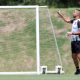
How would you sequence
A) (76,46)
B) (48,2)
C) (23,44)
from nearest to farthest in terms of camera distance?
(76,46) < (23,44) < (48,2)

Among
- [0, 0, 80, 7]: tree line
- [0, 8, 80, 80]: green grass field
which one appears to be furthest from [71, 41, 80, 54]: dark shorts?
[0, 0, 80, 7]: tree line

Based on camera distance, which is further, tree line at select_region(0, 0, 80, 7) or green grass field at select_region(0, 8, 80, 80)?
tree line at select_region(0, 0, 80, 7)

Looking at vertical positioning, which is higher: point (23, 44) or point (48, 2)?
point (48, 2)

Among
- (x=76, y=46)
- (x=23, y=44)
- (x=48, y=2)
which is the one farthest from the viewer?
(x=48, y=2)

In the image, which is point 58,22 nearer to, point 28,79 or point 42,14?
point 42,14

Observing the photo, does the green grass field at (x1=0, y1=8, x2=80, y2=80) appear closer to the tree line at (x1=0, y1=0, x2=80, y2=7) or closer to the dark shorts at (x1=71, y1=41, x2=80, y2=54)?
the dark shorts at (x1=71, y1=41, x2=80, y2=54)

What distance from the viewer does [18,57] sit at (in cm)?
1958

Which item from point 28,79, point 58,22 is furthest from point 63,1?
point 28,79

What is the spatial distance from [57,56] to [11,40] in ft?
5.06

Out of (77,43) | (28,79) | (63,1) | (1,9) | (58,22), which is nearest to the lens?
(28,79)

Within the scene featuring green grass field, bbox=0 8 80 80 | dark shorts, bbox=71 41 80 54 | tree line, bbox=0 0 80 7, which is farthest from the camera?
tree line, bbox=0 0 80 7

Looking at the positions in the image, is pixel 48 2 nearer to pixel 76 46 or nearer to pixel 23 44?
pixel 23 44

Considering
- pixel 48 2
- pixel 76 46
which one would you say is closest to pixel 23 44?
pixel 76 46

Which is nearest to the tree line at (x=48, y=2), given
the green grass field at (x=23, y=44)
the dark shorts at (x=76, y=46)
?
the green grass field at (x=23, y=44)
